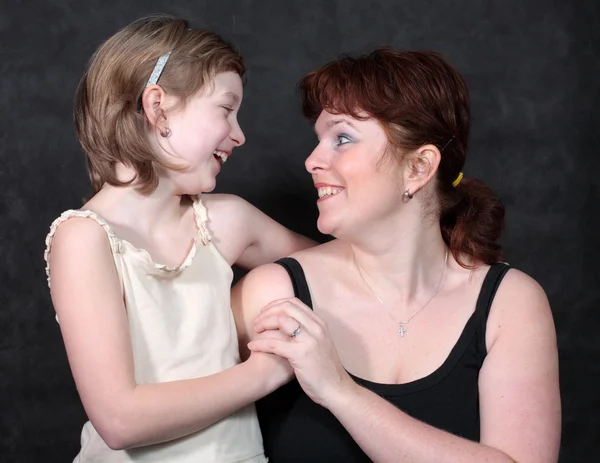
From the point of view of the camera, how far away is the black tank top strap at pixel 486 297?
2.13 m

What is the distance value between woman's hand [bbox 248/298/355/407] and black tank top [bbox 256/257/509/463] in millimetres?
163

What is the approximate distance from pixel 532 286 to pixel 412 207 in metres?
0.32

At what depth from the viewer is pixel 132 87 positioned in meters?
2.07

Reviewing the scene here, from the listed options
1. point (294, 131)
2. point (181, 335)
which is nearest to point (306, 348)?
point (181, 335)

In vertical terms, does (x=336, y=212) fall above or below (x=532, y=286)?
above

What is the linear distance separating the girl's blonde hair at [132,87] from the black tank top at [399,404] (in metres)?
0.42

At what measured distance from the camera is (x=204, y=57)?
2100 mm

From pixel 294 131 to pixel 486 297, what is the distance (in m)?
0.89

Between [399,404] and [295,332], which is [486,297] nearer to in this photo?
[399,404]

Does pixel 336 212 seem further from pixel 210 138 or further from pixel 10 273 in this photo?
pixel 10 273

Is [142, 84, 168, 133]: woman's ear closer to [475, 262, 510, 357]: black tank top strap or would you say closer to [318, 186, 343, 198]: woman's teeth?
[318, 186, 343, 198]: woman's teeth

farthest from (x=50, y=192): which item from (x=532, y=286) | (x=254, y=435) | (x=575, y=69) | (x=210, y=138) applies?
(x=575, y=69)

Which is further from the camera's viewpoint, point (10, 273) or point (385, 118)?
point (10, 273)

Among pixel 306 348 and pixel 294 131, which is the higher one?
pixel 294 131
